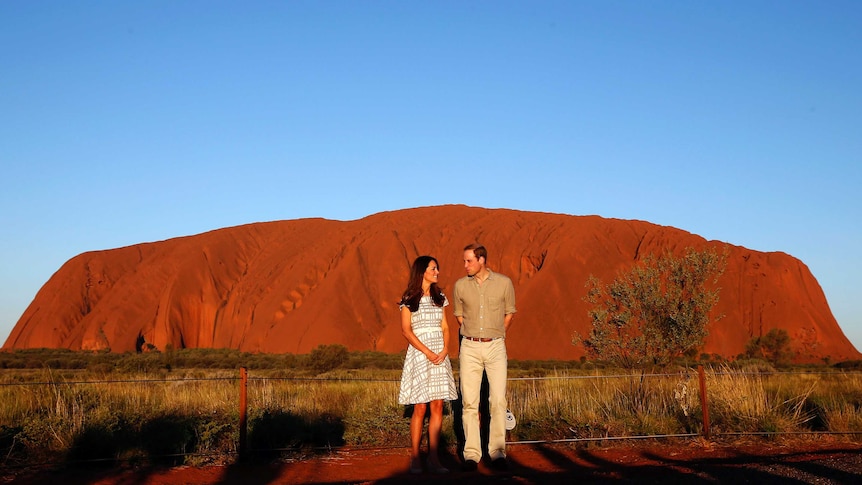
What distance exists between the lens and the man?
7.47 metres

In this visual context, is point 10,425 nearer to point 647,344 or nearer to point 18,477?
point 18,477

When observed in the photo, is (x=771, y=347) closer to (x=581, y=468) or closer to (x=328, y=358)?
(x=328, y=358)

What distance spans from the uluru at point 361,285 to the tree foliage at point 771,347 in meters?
1.42

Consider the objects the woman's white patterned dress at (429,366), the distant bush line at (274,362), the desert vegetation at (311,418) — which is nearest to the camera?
the woman's white patterned dress at (429,366)

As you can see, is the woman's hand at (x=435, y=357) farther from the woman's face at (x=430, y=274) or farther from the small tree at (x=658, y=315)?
the small tree at (x=658, y=315)

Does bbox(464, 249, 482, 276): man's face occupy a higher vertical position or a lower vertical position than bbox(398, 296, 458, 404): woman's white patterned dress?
higher

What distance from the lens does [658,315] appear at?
16.1 m

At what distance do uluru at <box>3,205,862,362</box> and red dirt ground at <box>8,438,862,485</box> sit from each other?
3230cm

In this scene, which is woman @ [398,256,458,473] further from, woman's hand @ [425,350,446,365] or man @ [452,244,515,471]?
man @ [452,244,515,471]

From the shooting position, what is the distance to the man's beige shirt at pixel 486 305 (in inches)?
294

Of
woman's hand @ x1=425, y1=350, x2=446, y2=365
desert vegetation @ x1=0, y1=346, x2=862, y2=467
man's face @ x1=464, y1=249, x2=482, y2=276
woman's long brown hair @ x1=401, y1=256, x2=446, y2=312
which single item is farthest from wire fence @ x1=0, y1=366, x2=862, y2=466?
man's face @ x1=464, y1=249, x2=482, y2=276

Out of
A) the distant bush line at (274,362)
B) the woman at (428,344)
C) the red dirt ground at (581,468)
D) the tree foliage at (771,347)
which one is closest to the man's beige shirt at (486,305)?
the woman at (428,344)

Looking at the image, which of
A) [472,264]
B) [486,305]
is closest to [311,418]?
[486,305]

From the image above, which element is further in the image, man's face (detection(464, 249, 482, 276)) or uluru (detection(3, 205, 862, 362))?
uluru (detection(3, 205, 862, 362))
